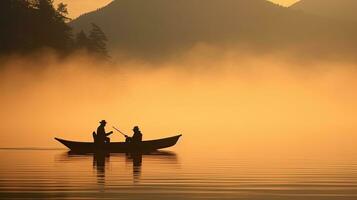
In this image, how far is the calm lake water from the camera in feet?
90.7

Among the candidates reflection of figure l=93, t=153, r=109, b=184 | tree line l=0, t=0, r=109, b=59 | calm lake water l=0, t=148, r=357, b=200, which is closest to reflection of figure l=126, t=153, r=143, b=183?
calm lake water l=0, t=148, r=357, b=200

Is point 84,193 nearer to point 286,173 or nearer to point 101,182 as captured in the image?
point 101,182

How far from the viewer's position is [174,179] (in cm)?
3331

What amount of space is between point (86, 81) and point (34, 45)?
→ 1902 inches

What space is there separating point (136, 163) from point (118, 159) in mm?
3929

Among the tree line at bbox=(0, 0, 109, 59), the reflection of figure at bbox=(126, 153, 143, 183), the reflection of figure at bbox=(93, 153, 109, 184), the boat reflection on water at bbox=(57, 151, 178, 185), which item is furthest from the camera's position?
the tree line at bbox=(0, 0, 109, 59)

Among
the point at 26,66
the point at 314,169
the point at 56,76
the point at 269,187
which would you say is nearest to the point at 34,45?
the point at 26,66

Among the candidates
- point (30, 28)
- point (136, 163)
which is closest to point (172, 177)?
point (136, 163)

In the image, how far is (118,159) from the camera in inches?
1849

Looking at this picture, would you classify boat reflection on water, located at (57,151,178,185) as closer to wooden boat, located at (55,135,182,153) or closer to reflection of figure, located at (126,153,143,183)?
reflection of figure, located at (126,153,143,183)

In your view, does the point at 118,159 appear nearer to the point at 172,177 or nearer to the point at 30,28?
the point at 172,177

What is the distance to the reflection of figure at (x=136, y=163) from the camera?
112ft

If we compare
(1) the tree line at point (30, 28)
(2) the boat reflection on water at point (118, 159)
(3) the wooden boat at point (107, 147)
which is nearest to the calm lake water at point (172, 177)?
(2) the boat reflection on water at point (118, 159)

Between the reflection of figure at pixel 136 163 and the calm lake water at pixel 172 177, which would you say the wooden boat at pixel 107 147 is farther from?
the calm lake water at pixel 172 177
